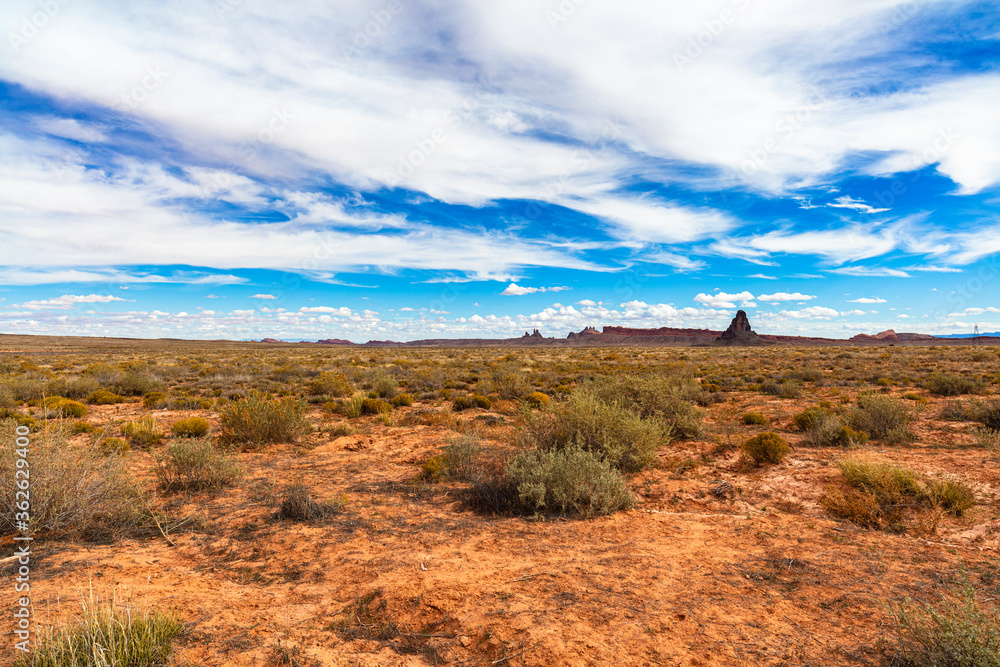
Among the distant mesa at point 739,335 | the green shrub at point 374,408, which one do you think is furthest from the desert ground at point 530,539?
the distant mesa at point 739,335

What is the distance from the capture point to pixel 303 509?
6.27 metres

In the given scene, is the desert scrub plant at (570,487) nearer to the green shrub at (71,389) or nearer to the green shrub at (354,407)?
the green shrub at (354,407)

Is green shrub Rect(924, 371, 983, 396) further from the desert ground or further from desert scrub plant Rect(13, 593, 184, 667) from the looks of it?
desert scrub plant Rect(13, 593, 184, 667)

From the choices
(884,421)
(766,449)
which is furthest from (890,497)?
(884,421)

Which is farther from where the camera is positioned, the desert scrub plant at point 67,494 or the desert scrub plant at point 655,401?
the desert scrub plant at point 655,401

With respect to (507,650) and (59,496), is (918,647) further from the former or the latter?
(59,496)

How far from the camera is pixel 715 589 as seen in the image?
4.30 metres

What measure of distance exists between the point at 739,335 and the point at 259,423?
114m

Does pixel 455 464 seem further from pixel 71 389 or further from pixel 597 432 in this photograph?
pixel 71 389

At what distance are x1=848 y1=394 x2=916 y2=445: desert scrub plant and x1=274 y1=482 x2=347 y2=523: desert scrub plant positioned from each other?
10807 millimetres

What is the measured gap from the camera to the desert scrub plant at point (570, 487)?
640 cm

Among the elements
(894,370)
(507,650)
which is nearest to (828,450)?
(507,650)

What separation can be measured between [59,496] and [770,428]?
13.5 m

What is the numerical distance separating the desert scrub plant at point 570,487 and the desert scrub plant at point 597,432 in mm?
1089
